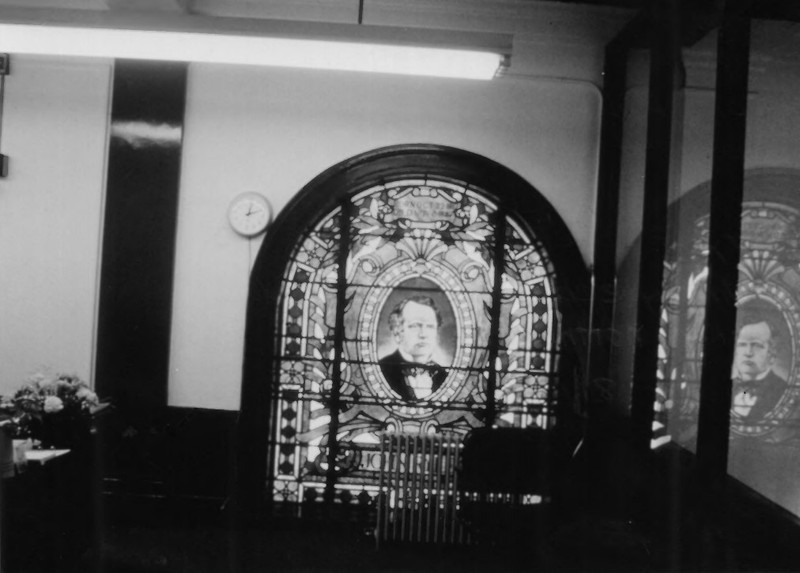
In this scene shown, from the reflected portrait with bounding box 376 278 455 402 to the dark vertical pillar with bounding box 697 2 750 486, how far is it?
2.11 m

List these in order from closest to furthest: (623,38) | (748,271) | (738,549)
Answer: (738,549) < (748,271) < (623,38)

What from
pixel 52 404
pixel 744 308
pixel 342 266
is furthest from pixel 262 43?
pixel 744 308

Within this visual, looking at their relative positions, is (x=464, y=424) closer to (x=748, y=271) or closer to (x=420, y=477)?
(x=420, y=477)

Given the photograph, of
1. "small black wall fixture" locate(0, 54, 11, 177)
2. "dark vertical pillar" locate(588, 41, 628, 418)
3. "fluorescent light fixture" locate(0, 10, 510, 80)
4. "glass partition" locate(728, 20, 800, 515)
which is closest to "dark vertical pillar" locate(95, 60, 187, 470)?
"small black wall fixture" locate(0, 54, 11, 177)

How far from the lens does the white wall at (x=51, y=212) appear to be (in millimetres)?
5465

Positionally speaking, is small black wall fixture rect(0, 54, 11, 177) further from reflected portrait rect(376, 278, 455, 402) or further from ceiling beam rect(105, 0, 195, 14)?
reflected portrait rect(376, 278, 455, 402)

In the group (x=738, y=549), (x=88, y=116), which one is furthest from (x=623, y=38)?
(x=88, y=116)

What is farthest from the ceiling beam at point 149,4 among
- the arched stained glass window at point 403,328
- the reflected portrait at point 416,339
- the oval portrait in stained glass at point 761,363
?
the oval portrait in stained glass at point 761,363

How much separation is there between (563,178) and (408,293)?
56.6 inches

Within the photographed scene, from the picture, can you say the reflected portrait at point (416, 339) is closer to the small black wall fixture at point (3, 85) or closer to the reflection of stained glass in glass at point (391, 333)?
the reflection of stained glass in glass at point (391, 333)

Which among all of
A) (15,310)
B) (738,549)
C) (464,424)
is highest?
(15,310)

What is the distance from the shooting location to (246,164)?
5.46 metres

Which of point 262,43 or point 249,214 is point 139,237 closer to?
point 249,214

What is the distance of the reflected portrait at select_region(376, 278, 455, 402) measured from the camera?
18.1 feet
